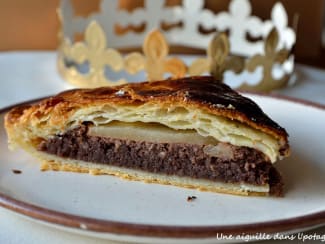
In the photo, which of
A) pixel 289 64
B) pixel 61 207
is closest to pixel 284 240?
pixel 61 207

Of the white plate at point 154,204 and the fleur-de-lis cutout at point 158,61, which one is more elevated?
the fleur-de-lis cutout at point 158,61

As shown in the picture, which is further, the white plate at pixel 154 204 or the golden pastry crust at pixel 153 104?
the golden pastry crust at pixel 153 104

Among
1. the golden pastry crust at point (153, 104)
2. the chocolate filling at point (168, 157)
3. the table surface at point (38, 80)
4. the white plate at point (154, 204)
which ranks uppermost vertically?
the table surface at point (38, 80)

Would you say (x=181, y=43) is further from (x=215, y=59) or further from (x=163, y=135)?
(x=163, y=135)

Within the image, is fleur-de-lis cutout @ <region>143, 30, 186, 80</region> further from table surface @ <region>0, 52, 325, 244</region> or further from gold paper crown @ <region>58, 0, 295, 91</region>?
table surface @ <region>0, 52, 325, 244</region>

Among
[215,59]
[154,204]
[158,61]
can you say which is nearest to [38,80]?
[158,61]

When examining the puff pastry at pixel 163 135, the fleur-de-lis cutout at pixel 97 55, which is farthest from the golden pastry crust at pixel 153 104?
the fleur-de-lis cutout at pixel 97 55

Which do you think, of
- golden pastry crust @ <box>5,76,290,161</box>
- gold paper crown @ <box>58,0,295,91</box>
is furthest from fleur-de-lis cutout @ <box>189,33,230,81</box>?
golden pastry crust @ <box>5,76,290,161</box>

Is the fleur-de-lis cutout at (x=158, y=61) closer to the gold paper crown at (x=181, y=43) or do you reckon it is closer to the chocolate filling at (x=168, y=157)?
the gold paper crown at (x=181, y=43)
